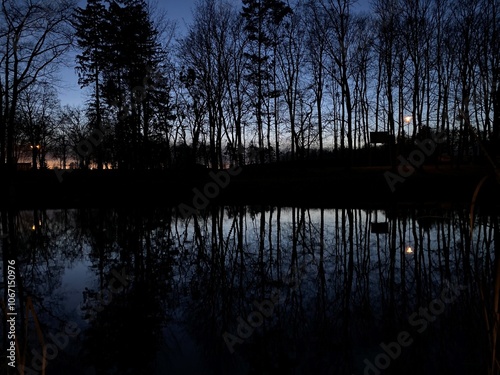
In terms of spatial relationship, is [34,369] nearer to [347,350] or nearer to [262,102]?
[347,350]

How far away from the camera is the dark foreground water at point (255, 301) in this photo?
4047mm

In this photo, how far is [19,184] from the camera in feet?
69.8

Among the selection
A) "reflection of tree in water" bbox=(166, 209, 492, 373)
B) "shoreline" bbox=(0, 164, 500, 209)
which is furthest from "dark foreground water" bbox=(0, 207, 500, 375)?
"shoreline" bbox=(0, 164, 500, 209)

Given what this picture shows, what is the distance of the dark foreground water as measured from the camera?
4.05 meters

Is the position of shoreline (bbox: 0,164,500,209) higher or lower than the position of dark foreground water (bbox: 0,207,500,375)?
higher

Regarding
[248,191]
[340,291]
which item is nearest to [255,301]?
[340,291]

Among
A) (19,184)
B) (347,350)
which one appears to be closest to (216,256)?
(347,350)

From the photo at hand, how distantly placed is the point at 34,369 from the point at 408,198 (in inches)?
700

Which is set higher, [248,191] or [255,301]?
[248,191]

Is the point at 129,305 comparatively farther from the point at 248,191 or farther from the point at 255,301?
the point at 248,191

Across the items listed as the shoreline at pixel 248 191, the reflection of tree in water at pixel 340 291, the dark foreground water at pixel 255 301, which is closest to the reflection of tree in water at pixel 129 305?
the dark foreground water at pixel 255 301

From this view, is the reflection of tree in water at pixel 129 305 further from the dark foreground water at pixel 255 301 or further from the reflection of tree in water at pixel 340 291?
the reflection of tree in water at pixel 340 291

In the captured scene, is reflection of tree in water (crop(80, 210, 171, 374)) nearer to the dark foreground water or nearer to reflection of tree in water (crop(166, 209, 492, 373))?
the dark foreground water

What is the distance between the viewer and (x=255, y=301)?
5.82m
